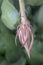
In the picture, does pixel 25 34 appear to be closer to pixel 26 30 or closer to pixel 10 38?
pixel 26 30

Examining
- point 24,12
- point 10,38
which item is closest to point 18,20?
point 24,12

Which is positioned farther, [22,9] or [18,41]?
[18,41]

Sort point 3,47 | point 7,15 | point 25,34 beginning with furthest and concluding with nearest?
1. point 3,47
2. point 7,15
3. point 25,34

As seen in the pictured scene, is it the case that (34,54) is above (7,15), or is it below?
below

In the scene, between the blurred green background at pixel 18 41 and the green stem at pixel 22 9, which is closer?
the green stem at pixel 22 9

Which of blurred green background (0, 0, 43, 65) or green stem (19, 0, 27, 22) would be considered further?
blurred green background (0, 0, 43, 65)

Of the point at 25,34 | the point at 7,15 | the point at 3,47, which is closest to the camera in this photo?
the point at 25,34

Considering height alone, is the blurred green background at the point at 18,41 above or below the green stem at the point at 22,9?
below

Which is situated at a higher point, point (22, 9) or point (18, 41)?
point (22, 9)

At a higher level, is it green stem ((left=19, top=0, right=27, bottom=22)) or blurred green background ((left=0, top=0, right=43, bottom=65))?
green stem ((left=19, top=0, right=27, bottom=22))

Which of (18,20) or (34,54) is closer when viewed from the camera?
(18,20)

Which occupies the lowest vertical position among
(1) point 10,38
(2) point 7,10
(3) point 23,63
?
(3) point 23,63
